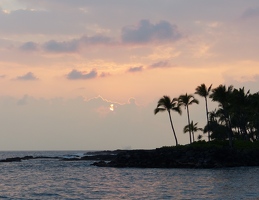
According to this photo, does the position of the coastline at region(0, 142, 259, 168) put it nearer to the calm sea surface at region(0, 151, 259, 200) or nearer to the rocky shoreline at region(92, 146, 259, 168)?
the rocky shoreline at region(92, 146, 259, 168)

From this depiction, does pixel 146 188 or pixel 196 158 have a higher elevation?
pixel 196 158

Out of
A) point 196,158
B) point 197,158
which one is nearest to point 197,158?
point 197,158

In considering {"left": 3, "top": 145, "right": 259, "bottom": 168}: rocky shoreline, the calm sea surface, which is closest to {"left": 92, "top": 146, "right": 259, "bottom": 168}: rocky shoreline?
{"left": 3, "top": 145, "right": 259, "bottom": 168}: rocky shoreline

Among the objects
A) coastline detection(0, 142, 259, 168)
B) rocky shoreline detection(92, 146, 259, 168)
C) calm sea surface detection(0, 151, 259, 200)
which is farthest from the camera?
coastline detection(0, 142, 259, 168)

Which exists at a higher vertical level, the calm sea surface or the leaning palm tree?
the leaning palm tree

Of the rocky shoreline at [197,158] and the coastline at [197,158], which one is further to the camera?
the coastline at [197,158]

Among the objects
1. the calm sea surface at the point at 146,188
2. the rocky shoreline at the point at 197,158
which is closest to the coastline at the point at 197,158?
the rocky shoreline at the point at 197,158

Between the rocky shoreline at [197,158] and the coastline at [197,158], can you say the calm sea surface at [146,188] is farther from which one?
the coastline at [197,158]

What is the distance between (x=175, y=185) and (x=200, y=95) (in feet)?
142

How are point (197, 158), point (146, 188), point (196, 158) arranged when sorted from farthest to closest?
1. point (196, 158)
2. point (197, 158)
3. point (146, 188)

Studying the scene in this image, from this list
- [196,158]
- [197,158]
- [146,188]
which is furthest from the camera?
[196,158]

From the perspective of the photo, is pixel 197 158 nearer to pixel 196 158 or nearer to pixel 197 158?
pixel 197 158

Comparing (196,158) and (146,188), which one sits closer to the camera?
(146,188)

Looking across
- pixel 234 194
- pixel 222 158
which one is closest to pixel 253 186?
pixel 234 194
